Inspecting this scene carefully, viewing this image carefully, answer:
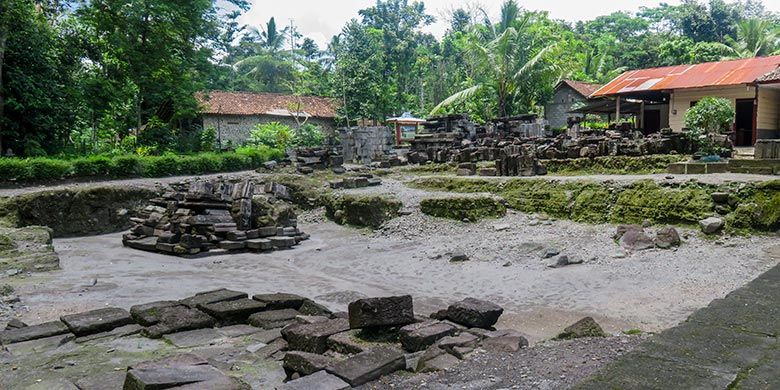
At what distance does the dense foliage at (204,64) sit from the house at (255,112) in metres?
1.41

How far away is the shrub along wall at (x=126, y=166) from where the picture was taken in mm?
16969

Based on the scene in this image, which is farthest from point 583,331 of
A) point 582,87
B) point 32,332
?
point 582,87

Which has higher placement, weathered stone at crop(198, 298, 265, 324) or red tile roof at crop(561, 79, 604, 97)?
red tile roof at crop(561, 79, 604, 97)

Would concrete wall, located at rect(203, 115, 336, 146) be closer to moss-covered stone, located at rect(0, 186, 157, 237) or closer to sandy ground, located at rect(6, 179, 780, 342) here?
moss-covered stone, located at rect(0, 186, 157, 237)

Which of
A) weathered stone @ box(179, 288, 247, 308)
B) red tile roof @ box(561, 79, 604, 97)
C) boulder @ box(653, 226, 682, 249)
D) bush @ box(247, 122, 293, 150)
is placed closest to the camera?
weathered stone @ box(179, 288, 247, 308)

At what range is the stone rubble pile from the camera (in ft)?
43.2

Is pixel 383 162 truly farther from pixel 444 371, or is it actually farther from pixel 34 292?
pixel 444 371

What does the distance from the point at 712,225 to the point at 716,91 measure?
1436 centimetres

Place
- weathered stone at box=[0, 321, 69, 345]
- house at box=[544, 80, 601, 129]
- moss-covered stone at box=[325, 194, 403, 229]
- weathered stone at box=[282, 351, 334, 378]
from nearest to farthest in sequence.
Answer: weathered stone at box=[282, 351, 334, 378], weathered stone at box=[0, 321, 69, 345], moss-covered stone at box=[325, 194, 403, 229], house at box=[544, 80, 601, 129]

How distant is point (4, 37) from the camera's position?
62.7 feet

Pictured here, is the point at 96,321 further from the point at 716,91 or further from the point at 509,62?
the point at 509,62

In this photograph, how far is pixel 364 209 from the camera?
1547 cm

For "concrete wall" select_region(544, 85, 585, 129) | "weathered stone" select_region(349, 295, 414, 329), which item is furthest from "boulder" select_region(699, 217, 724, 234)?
"concrete wall" select_region(544, 85, 585, 129)

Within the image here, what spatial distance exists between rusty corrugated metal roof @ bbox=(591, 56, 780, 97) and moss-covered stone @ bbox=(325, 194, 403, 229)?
1330 cm
